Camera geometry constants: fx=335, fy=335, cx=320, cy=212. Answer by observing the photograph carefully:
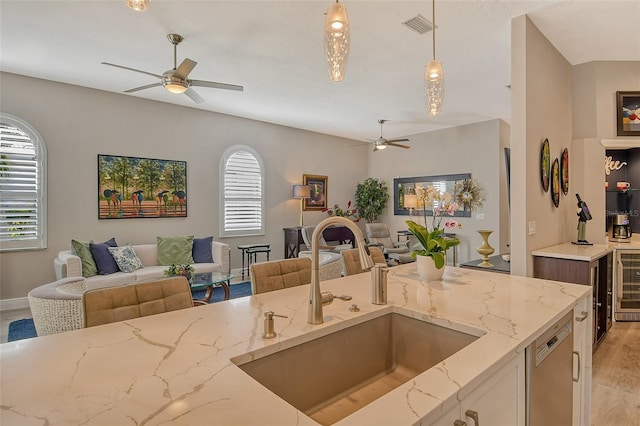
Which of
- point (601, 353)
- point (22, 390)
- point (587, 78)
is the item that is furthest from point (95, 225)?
point (587, 78)

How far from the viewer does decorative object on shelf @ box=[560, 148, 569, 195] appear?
3.56 meters

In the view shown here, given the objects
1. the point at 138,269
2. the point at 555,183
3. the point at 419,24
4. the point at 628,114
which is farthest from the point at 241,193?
the point at 628,114

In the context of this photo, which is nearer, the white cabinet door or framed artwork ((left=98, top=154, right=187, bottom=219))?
the white cabinet door

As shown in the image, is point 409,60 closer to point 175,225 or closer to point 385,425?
point 385,425

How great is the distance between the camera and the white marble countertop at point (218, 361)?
0.77m

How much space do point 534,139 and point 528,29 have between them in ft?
3.06

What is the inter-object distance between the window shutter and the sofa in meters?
0.98

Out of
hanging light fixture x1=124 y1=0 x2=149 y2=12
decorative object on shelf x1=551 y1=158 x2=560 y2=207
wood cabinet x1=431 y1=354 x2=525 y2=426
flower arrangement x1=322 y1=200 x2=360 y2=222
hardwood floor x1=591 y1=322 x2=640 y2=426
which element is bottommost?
hardwood floor x1=591 y1=322 x2=640 y2=426

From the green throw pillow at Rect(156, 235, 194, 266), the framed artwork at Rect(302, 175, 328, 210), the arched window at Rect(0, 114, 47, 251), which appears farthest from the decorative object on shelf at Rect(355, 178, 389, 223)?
the arched window at Rect(0, 114, 47, 251)

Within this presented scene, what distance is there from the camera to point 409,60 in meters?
3.74

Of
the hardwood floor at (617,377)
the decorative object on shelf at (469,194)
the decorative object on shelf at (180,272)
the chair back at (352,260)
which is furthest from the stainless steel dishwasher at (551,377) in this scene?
the decorative object on shelf at (469,194)

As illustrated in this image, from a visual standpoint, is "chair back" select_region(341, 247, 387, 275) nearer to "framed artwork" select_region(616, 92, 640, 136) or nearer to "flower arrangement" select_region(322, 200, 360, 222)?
"framed artwork" select_region(616, 92, 640, 136)

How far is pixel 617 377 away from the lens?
2709 mm

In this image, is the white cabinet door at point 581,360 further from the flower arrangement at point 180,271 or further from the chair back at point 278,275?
the flower arrangement at point 180,271
